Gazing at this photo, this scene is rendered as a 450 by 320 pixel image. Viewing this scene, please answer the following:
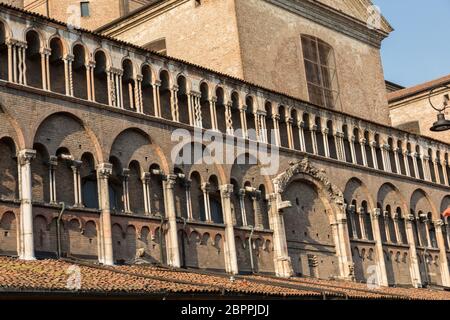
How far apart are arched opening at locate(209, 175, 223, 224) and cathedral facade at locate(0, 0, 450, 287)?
5 centimetres

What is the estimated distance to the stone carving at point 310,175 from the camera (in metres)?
27.0

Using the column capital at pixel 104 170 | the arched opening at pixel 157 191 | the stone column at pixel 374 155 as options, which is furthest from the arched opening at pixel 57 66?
the stone column at pixel 374 155

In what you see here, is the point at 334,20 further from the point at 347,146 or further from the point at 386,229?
the point at 386,229

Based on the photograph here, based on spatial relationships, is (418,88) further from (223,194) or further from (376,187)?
(223,194)

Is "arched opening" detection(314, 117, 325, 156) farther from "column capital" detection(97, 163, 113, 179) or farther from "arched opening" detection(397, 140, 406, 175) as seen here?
"column capital" detection(97, 163, 113, 179)

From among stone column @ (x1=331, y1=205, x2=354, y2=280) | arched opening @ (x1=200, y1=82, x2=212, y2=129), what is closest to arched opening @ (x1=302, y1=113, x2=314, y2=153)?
stone column @ (x1=331, y1=205, x2=354, y2=280)

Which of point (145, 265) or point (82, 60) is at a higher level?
point (82, 60)

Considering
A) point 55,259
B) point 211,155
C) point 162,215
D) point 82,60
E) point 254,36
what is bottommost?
point 55,259

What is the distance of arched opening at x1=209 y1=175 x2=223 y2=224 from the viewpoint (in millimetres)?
24922

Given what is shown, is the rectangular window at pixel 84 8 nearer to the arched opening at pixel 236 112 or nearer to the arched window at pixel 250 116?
the arched window at pixel 250 116

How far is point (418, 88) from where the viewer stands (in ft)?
145

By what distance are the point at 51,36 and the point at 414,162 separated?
62.9 feet

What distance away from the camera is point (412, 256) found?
32938 mm

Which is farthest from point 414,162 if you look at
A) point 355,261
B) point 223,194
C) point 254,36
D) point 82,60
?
point 82,60
